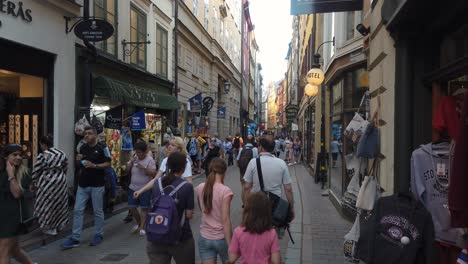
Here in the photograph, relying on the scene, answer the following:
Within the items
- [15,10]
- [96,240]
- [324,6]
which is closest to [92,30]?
[15,10]

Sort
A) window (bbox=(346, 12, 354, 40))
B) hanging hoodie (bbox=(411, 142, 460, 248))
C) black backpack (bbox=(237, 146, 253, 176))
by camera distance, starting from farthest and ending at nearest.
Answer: window (bbox=(346, 12, 354, 40)) < black backpack (bbox=(237, 146, 253, 176)) < hanging hoodie (bbox=(411, 142, 460, 248))

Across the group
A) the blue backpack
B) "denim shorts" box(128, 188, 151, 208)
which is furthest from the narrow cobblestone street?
the blue backpack

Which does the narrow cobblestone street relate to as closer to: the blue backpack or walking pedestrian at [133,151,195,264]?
walking pedestrian at [133,151,195,264]

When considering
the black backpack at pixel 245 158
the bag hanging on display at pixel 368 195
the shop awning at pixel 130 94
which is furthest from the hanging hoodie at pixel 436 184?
the shop awning at pixel 130 94

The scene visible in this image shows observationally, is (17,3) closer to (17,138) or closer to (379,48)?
(17,138)

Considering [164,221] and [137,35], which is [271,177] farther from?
[137,35]

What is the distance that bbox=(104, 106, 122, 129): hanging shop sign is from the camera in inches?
494

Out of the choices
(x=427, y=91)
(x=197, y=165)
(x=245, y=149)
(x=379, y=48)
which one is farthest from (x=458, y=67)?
(x=197, y=165)

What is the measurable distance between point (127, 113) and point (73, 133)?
154 inches

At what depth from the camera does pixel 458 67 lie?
4.28m

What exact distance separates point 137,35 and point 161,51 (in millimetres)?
2880

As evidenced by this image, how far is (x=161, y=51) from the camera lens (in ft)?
61.2

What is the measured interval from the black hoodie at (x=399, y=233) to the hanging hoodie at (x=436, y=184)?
0.91 feet

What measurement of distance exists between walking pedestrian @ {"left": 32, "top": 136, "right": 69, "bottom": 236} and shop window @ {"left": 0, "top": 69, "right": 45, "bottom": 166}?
197 centimetres
